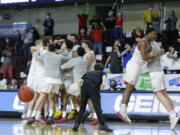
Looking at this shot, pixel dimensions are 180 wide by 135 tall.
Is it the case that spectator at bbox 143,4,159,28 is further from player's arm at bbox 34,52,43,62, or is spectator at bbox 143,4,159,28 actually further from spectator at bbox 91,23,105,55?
player's arm at bbox 34,52,43,62

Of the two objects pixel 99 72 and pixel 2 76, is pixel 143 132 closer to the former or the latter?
pixel 99 72

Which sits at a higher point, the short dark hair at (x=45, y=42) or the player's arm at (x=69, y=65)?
the short dark hair at (x=45, y=42)

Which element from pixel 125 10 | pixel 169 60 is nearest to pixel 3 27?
pixel 125 10

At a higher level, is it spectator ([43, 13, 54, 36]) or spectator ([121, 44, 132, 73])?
spectator ([43, 13, 54, 36])

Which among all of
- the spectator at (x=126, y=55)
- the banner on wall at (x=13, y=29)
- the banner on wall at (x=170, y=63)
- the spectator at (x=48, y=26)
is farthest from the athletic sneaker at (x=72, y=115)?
the banner on wall at (x=13, y=29)

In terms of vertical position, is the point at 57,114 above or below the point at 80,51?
below

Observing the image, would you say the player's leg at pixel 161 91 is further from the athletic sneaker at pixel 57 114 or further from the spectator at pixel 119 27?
the spectator at pixel 119 27

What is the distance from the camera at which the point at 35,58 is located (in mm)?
14844

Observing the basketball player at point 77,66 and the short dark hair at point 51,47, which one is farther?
the short dark hair at point 51,47

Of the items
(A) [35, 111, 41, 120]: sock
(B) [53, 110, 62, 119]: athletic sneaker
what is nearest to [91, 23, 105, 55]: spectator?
(B) [53, 110, 62, 119]: athletic sneaker

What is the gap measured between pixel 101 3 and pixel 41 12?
4081 mm

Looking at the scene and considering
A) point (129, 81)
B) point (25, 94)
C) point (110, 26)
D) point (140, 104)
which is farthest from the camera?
point (110, 26)

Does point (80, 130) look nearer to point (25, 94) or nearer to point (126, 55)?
point (25, 94)

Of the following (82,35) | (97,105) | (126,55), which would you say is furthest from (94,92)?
(82,35)
